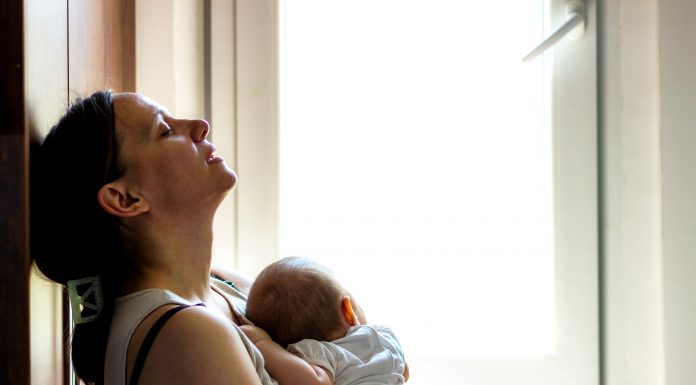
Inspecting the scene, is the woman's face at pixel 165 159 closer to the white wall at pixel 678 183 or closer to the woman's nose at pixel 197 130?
the woman's nose at pixel 197 130

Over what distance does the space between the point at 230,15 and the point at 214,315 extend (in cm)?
87

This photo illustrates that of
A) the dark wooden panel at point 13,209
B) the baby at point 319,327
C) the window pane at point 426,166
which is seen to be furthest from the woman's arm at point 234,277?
the dark wooden panel at point 13,209

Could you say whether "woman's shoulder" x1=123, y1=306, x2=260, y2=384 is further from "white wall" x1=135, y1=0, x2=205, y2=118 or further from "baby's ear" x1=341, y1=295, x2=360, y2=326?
"white wall" x1=135, y1=0, x2=205, y2=118

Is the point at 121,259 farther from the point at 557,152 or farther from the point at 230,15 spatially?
the point at 557,152

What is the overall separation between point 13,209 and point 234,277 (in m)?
0.57

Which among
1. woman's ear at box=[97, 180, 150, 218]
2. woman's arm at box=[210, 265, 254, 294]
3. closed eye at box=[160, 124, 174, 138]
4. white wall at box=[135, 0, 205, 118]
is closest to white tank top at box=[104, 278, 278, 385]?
woman's ear at box=[97, 180, 150, 218]

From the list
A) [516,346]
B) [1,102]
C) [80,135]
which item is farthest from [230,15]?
[516,346]

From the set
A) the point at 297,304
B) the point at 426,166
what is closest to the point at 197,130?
the point at 297,304

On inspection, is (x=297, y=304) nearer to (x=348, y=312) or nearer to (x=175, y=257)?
(x=348, y=312)

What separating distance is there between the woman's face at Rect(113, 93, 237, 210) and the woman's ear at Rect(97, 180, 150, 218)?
11 millimetres

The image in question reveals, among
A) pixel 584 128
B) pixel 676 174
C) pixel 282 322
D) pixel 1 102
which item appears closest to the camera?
pixel 1 102

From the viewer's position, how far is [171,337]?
3.03ft

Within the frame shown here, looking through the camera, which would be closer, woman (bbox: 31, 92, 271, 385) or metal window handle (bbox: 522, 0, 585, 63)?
woman (bbox: 31, 92, 271, 385)

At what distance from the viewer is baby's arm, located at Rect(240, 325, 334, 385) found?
41.4 inches
